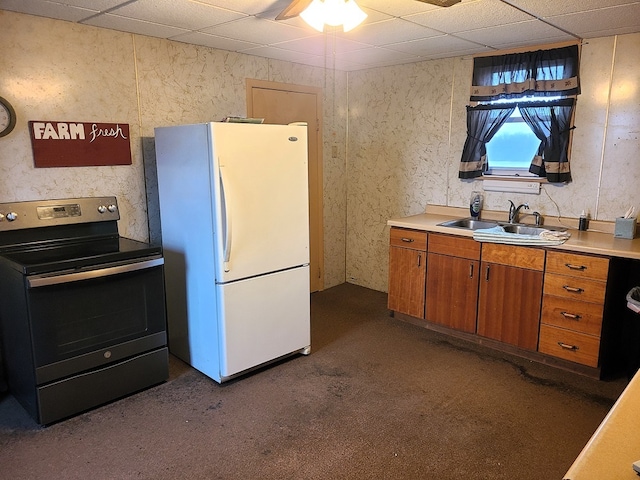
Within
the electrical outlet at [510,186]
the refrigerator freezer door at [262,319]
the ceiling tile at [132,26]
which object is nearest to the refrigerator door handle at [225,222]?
the refrigerator freezer door at [262,319]

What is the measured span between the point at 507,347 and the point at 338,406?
4.81 ft

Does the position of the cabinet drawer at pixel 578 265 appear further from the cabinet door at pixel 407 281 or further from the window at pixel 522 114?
the cabinet door at pixel 407 281

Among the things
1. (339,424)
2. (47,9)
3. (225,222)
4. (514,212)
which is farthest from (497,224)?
(47,9)

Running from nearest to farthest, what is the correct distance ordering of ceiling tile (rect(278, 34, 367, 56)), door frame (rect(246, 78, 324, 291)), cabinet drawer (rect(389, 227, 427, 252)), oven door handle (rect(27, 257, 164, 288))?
oven door handle (rect(27, 257, 164, 288)), ceiling tile (rect(278, 34, 367, 56)), cabinet drawer (rect(389, 227, 427, 252)), door frame (rect(246, 78, 324, 291))

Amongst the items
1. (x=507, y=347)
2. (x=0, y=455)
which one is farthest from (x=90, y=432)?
(x=507, y=347)

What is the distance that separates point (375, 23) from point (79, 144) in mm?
2025

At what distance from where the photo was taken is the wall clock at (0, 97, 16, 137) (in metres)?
2.70

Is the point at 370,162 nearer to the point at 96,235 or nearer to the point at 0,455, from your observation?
the point at 96,235

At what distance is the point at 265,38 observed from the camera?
3312 millimetres

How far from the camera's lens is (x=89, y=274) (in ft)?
8.33

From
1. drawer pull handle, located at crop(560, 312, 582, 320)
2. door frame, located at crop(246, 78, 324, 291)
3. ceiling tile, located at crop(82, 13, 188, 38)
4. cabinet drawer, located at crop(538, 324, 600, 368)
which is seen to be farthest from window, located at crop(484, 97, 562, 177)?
ceiling tile, located at crop(82, 13, 188, 38)

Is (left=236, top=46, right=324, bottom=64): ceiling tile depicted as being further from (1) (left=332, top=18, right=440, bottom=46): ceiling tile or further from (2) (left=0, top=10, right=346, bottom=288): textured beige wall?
(1) (left=332, top=18, right=440, bottom=46): ceiling tile

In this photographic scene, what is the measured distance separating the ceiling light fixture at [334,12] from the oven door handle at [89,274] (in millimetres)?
1637

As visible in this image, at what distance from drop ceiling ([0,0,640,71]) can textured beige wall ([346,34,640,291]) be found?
284 mm
